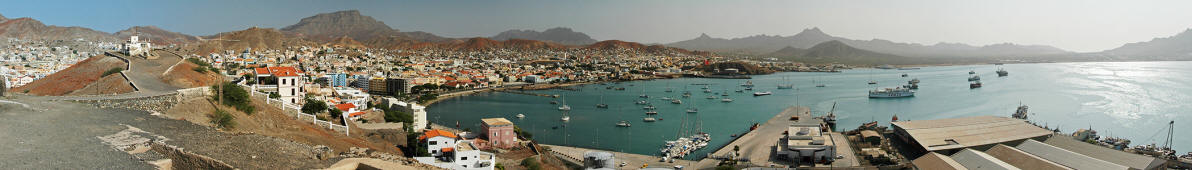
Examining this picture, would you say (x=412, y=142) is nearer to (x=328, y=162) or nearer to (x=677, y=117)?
(x=328, y=162)

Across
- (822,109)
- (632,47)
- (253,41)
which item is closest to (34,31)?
(253,41)

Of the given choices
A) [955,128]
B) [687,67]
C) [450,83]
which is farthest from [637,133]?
[687,67]

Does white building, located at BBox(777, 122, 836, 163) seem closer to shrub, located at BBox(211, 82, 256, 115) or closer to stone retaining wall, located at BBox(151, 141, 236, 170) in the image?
shrub, located at BBox(211, 82, 256, 115)

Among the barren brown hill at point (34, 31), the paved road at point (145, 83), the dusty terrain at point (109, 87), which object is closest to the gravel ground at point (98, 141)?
the paved road at point (145, 83)

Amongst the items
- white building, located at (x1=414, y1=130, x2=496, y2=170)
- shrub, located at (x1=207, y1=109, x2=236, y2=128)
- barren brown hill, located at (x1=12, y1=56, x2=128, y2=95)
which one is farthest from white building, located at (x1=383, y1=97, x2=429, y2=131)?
shrub, located at (x1=207, y1=109, x2=236, y2=128)

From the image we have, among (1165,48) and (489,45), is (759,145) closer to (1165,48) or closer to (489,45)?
(489,45)

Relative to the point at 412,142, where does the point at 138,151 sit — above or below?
above
